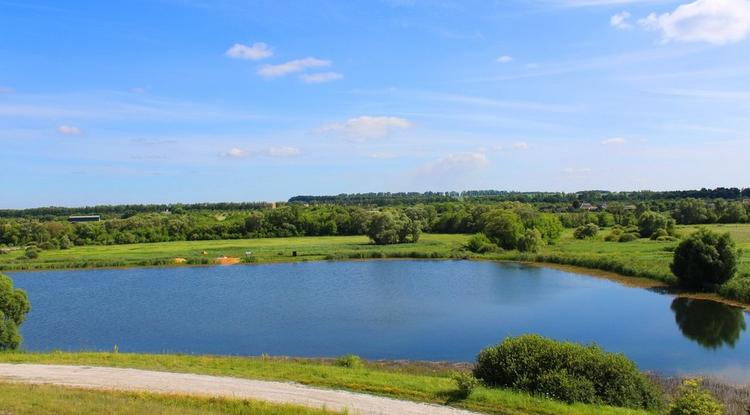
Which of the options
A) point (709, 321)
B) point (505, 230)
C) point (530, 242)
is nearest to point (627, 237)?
point (530, 242)

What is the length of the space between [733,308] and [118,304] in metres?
42.2

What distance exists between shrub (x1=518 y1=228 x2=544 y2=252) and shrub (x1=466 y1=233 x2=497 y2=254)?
3.24 meters

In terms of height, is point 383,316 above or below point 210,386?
below

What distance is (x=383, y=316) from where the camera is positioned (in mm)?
36844

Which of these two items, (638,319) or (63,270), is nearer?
(638,319)

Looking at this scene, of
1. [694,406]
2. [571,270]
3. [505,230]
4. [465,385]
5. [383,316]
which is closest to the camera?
[694,406]

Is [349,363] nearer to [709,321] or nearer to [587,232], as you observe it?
[709,321]

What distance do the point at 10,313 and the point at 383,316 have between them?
19993 millimetres

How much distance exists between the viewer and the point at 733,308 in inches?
→ 1478

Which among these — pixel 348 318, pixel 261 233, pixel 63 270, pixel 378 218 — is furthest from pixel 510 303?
pixel 261 233

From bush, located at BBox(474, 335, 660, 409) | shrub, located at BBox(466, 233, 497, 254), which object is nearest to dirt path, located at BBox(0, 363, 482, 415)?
bush, located at BBox(474, 335, 660, 409)

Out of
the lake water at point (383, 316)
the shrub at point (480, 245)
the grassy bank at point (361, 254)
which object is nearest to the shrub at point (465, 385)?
the lake water at point (383, 316)

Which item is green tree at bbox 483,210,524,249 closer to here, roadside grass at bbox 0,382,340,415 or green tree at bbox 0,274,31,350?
green tree at bbox 0,274,31,350

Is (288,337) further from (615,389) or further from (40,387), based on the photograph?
(615,389)
